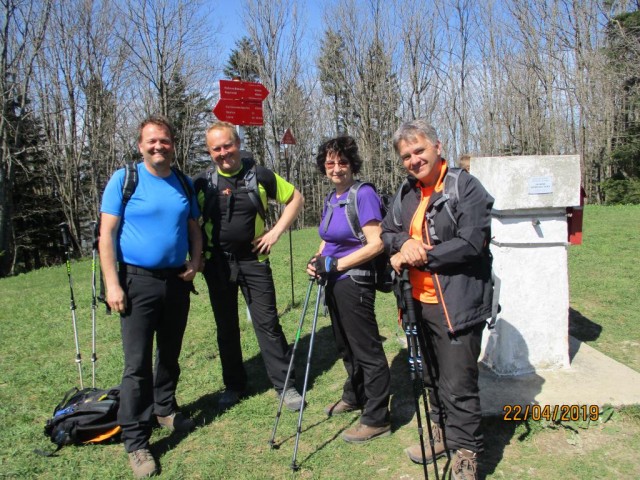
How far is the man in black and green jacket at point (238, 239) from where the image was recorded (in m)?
3.78

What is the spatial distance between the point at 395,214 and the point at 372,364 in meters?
1.12

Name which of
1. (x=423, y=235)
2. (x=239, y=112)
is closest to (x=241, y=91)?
(x=239, y=112)

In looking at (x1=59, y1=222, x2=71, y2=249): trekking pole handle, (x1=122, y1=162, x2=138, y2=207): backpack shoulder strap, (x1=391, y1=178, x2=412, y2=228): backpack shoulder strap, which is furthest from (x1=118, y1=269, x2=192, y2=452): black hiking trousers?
(x1=391, y1=178, x2=412, y2=228): backpack shoulder strap

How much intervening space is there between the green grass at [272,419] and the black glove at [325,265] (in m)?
1.25

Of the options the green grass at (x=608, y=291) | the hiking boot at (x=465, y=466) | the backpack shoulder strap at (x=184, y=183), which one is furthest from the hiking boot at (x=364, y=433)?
the green grass at (x=608, y=291)

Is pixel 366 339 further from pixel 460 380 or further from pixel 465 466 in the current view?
pixel 465 466

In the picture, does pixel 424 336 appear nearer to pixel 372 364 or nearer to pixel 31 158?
pixel 372 364

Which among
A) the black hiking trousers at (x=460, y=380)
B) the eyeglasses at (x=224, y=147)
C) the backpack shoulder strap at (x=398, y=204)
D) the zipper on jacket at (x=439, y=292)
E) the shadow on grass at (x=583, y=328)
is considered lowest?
the shadow on grass at (x=583, y=328)

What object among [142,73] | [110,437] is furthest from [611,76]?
[110,437]

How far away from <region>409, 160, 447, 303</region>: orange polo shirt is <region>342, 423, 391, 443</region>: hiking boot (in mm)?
1117

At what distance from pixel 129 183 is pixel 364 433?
243cm

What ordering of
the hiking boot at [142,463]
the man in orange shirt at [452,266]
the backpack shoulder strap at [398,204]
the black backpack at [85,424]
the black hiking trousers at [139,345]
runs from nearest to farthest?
1. the man in orange shirt at [452,266]
2. the backpack shoulder strap at [398,204]
3. the hiking boot at [142,463]
4. the black hiking trousers at [139,345]
5. the black backpack at [85,424]

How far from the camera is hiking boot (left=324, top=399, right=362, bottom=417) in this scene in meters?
3.76
